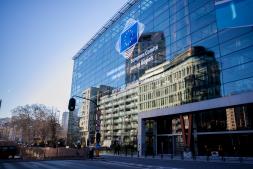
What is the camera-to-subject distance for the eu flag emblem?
2027 inches

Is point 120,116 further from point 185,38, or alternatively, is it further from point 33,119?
point 33,119

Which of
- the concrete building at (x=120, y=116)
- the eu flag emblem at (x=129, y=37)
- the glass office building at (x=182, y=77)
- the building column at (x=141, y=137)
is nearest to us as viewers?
the glass office building at (x=182, y=77)

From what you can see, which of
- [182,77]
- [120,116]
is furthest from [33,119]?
[182,77]

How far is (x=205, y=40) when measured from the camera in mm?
36219

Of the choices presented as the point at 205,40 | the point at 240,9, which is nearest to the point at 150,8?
the point at 205,40

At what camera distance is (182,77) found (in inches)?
1516

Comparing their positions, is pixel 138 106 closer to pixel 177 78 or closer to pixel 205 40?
pixel 177 78

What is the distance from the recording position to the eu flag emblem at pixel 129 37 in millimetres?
51494

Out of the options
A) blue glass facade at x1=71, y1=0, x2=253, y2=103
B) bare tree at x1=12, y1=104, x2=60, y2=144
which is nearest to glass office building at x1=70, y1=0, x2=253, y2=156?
blue glass facade at x1=71, y1=0, x2=253, y2=103

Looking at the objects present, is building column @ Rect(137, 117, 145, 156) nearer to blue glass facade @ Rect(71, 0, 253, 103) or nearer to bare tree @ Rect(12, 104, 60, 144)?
blue glass facade @ Rect(71, 0, 253, 103)

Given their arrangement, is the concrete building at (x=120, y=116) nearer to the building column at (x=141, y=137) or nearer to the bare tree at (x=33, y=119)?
the building column at (x=141, y=137)

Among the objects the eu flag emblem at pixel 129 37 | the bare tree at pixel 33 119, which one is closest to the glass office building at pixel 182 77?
the eu flag emblem at pixel 129 37

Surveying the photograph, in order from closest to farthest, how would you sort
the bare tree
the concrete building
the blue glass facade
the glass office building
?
the blue glass facade, the glass office building, the concrete building, the bare tree

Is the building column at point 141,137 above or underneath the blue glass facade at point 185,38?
underneath
